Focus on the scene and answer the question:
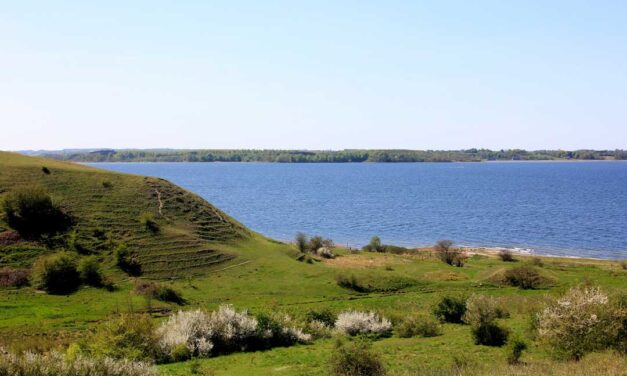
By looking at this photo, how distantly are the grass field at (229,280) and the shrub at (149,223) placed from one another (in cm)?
63

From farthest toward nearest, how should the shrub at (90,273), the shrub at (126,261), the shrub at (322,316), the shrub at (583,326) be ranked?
the shrub at (126,261) → the shrub at (90,273) → the shrub at (322,316) → the shrub at (583,326)

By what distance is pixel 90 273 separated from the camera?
47.0 m

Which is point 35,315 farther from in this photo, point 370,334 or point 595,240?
point 595,240

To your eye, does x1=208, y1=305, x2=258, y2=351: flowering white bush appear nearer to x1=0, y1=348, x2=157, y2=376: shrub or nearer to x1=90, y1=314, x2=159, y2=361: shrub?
x1=90, y1=314, x2=159, y2=361: shrub

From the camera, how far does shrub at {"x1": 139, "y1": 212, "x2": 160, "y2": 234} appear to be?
5738 cm

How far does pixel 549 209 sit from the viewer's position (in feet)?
447

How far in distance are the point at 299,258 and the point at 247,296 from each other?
1424 centimetres

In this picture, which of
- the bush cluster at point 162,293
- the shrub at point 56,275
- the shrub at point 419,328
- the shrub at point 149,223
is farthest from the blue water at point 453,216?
the shrub at point 419,328

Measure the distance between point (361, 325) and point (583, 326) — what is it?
15.2 metres

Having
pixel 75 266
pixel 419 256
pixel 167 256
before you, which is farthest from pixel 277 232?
pixel 75 266

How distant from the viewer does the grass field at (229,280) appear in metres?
29.0

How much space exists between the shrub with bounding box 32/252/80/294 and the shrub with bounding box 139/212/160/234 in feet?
→ 36.5

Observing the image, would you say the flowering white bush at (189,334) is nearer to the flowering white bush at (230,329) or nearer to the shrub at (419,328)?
the flowering white bush at (230,329)

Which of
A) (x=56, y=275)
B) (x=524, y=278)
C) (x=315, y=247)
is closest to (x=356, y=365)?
(x=56, y=275)
